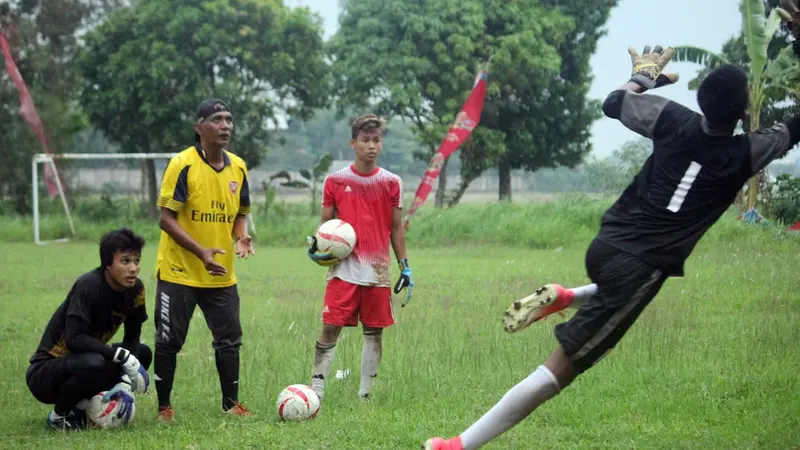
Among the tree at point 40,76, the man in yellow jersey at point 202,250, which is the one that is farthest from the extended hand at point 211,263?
the tree at point 40,76

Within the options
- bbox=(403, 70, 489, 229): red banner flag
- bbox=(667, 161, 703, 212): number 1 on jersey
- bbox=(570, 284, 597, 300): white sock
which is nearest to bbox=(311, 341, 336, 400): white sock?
bbox=(570, 284, 597, 300): white sock

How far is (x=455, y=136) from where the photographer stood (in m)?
28.5

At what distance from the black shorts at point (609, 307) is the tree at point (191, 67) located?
1139 inches

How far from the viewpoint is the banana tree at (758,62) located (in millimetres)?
18078

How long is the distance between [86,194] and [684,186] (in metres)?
34.0

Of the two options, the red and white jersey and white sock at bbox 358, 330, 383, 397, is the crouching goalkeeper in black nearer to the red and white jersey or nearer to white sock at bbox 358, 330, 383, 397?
the red and white jersey

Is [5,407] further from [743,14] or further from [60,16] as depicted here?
[60,16]

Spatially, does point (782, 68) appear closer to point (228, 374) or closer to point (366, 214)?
point (366, 214)

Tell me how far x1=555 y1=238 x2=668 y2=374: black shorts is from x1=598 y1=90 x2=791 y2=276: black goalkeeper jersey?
0.21ft

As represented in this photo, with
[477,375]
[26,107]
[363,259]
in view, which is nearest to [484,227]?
[26,107]

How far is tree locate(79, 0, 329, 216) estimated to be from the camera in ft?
111

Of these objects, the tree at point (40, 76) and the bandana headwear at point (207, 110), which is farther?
the tree at point (40, 76)

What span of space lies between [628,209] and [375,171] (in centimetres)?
262

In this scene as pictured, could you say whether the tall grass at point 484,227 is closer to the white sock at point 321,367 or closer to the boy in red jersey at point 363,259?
the boy in red jersey at point 363,259
